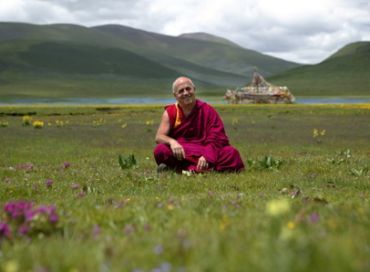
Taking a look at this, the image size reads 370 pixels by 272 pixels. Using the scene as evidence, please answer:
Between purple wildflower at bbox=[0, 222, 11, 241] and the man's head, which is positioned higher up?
the man's head

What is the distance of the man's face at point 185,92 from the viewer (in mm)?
12203

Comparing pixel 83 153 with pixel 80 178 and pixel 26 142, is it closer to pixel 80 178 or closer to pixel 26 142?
pixel 26 142

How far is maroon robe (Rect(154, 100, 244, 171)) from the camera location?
12430 mm

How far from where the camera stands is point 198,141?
12.7 metres

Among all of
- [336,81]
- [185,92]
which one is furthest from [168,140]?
[336,81]

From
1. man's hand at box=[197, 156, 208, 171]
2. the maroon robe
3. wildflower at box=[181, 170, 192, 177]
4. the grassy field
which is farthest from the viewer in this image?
the maroon robe

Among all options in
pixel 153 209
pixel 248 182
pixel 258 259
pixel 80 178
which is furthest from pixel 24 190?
pixel 258 259

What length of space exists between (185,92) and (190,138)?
110 cm

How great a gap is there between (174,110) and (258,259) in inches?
383

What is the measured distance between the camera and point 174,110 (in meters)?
12.7

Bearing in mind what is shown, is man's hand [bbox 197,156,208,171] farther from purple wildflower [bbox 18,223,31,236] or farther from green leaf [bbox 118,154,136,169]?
purple wildflower [bbox 18,223,31,236]

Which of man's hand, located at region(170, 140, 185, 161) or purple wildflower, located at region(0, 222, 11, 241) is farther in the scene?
man's hand, located at region(170, 140, 185, 161)

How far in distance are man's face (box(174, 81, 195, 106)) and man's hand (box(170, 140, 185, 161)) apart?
2.77 feet

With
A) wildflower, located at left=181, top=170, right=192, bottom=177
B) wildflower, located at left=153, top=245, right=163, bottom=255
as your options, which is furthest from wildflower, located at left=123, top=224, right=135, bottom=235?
wildflower, located at left=181, top=170, right=192, bottom=177
